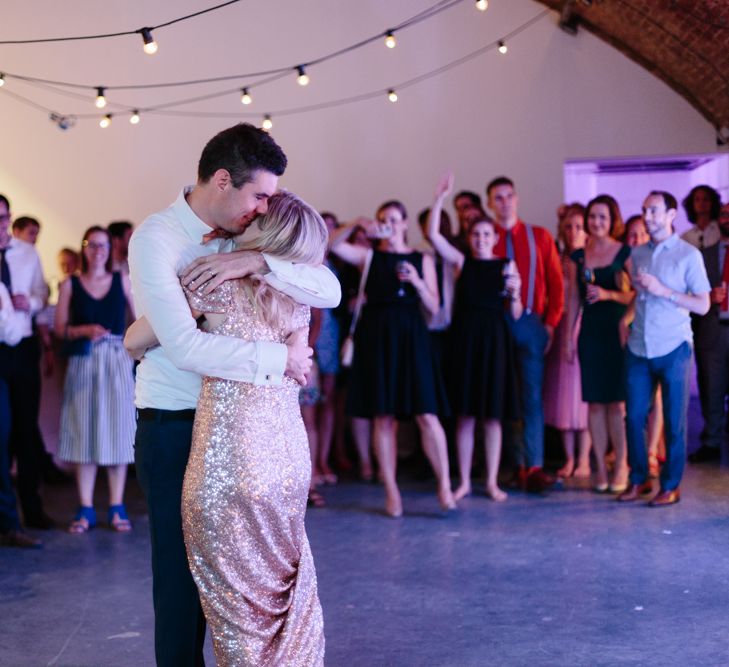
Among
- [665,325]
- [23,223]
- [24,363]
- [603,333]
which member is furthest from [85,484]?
[665,325]

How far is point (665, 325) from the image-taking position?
18.2 ft

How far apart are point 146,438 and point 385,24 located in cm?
672

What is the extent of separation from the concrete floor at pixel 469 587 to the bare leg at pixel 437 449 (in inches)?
5.4

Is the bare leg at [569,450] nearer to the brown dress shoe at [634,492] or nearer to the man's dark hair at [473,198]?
the brown dress shoe at [634,492]

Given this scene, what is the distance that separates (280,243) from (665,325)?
3.45 m

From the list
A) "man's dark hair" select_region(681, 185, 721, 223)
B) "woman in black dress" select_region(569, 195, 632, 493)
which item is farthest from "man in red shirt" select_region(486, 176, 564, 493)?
"man's dark hair" select_region(681, 185, 721, 223)

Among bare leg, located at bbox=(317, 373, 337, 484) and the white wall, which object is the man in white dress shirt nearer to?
bare leg, located at bbox=(317, 373, 337, 484)

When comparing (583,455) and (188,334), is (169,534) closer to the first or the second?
(188,334)

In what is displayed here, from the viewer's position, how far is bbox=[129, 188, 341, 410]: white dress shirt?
2447 millimetres

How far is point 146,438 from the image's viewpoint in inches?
104

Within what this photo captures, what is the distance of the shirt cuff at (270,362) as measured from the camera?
2.50 metres

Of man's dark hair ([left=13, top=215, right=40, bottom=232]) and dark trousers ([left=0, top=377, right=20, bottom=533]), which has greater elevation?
man's dark hair ([left=13, top=215, right=40, bottom=232])

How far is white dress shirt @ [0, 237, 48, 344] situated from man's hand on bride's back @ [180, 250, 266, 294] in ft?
10.3

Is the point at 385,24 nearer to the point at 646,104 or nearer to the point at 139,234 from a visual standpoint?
the point at 646,104
